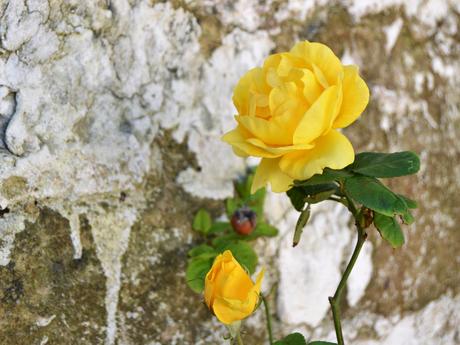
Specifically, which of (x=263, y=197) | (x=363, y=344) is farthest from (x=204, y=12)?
(x=363, y=344)

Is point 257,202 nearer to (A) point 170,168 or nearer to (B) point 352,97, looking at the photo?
(A) point 170,168

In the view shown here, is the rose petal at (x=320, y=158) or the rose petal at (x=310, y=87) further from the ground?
the rose petal at (x=310, y=87)

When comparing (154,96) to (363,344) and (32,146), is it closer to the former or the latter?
(32,146)

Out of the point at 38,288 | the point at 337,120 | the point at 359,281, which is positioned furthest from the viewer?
the point at 359,281

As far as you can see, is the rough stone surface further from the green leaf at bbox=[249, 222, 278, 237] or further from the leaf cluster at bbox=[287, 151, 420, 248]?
the leaf cluster at bbox=[287, 151, 420, 248]

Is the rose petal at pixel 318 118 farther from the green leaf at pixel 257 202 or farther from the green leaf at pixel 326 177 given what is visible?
the green leaf at pixel 257 202

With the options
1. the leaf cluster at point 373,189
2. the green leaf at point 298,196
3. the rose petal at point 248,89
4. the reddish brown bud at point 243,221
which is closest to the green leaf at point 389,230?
the leaf cluster at point 373,189

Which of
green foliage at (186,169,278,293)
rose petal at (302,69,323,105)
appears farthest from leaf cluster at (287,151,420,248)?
green foliage at (186,169,278,293)
